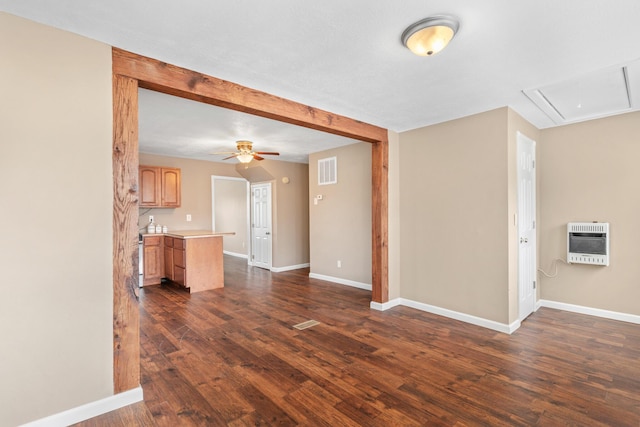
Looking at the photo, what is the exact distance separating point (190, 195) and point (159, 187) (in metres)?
0.77

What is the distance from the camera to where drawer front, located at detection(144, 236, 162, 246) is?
5672mm

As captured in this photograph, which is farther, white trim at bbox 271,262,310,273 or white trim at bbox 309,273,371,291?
white trim at bbox 271,262,310,273

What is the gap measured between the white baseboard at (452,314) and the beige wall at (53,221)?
10.5 feet

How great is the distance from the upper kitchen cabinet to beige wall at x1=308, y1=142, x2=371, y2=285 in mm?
2673

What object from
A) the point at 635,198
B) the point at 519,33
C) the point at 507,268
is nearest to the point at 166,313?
the point at 507,268

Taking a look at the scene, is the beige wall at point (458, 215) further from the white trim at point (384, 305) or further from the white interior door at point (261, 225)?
the white interior door at point (261, 225)

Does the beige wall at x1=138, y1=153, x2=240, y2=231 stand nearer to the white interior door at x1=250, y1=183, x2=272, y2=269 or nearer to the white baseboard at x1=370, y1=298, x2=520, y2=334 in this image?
the white interior door at x1=250, y1=183, x2=272, y2=269

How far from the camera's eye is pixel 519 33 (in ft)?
6.49

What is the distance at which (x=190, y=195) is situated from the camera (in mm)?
6625

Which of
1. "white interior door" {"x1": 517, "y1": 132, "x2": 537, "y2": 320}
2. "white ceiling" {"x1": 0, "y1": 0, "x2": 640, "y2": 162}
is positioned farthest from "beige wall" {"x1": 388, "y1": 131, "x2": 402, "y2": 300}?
"white interior door" {"x1": 517, "y1": 132, "x2": 537, "y2": 320}

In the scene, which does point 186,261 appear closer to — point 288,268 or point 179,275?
point 179,275

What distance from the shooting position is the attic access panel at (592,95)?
264 centimetres

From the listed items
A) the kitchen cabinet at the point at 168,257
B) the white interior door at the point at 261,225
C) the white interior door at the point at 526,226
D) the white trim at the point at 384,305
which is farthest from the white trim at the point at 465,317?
the kitchen cabinet at the point at 168,257

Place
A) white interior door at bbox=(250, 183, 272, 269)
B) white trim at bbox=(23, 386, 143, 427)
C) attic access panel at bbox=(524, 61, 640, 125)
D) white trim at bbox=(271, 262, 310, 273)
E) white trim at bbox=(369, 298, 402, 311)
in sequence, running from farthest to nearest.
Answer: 1. white interior door at bbox=(250, 183, 272, 269)
2. white trim at bbox=(271, 262, 310, 273)
3. white trim at bbox=(369, 298, 402, 311)
4. attic access panel at bbox=(524, 61, 640, 125)
5. white trim at bbox=(23, 386, 143, 427)
